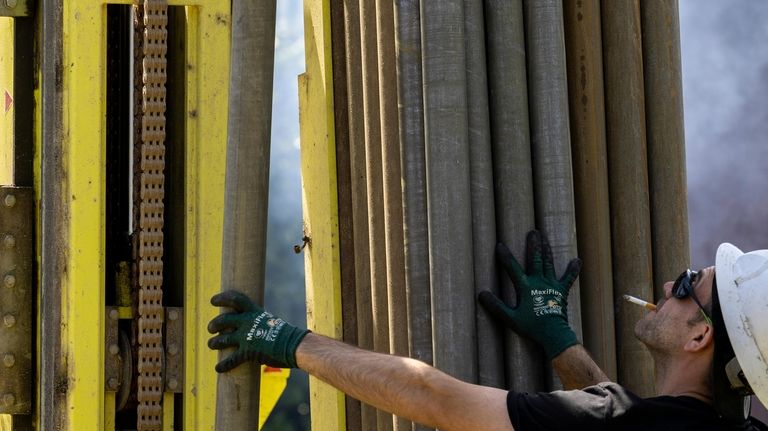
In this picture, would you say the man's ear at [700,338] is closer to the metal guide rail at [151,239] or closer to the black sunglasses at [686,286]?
the black sunglasses at [686,286]

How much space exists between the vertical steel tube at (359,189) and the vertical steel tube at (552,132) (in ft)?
2.15

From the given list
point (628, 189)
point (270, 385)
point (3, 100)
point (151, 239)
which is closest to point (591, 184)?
point (628, 189)

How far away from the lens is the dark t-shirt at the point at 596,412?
3.26 metres

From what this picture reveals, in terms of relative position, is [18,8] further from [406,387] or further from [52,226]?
[406,387]

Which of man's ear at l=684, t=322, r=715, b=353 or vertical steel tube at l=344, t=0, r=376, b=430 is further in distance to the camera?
vertical steel tube at l=344, t=0, r=376, b=430

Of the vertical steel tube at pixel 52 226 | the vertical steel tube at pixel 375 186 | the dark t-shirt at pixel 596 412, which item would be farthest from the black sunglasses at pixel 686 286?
the vertical steel tube at pixel 52 226

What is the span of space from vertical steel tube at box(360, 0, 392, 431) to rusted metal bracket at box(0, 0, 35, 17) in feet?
4.48

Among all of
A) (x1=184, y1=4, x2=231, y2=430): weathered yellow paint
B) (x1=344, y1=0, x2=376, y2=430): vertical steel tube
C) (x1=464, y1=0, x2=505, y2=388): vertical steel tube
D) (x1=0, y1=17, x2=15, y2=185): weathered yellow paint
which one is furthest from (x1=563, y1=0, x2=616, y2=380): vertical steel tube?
(x1=0, y1=17, x2=15, y2=185): weathered yellow paint

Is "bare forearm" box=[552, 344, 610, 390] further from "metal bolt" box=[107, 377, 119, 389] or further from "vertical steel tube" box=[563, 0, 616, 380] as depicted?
"metal bolt" box=[107, 377, 119, 389]

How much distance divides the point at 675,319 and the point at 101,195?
80.3 inches

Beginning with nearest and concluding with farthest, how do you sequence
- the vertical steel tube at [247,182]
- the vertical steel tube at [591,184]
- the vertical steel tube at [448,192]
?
the vertical steel tube at [247,182] < the vertical steel tube at [448,192] < the vertical steel tube at [591,184]

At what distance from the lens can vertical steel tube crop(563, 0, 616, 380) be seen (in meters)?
4.07

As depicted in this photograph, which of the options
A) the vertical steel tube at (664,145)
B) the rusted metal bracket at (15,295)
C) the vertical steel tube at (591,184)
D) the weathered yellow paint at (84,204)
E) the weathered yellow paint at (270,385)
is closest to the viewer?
the vertical steel tube at (591,184)

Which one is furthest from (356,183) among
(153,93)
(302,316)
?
(302,316)
